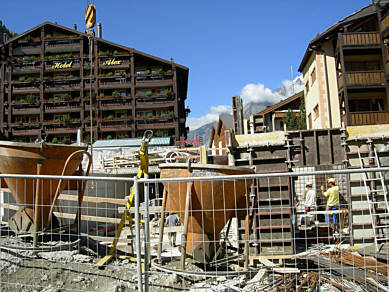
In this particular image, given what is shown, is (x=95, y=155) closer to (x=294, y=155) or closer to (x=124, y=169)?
(x=124, y=169)

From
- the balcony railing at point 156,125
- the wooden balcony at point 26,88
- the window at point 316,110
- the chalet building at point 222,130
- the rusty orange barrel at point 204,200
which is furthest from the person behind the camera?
the wooden balcony at point 26,88

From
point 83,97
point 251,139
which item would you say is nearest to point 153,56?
point 83,97

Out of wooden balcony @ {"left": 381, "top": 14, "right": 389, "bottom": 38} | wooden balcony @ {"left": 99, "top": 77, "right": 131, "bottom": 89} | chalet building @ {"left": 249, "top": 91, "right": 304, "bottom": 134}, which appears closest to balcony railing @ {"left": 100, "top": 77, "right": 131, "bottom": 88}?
wooden balcony @ {"left": 99, "top": 77, "right": 131, "bottom": 89}

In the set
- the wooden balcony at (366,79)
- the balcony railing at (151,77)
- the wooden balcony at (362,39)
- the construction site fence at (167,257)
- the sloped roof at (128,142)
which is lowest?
the construction site fence at (167,257)

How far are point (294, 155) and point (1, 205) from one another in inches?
324

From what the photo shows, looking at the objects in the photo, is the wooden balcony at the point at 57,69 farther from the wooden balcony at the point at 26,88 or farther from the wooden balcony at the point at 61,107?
the wooden balcony at the point at 61,107

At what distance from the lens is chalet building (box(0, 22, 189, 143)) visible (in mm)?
41656

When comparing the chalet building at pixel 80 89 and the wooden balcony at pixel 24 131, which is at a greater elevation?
the chalet building at pixel 80 89

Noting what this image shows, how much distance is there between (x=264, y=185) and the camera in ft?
31.9

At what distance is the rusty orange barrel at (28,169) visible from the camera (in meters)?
6.23

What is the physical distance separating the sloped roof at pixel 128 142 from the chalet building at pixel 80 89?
163 centimetres

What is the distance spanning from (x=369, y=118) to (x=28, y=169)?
20225 millimetres

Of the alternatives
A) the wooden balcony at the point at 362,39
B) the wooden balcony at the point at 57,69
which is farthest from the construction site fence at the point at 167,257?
the wooden balcony at the point at 57,69

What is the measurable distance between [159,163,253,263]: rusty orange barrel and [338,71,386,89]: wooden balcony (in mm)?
18422
